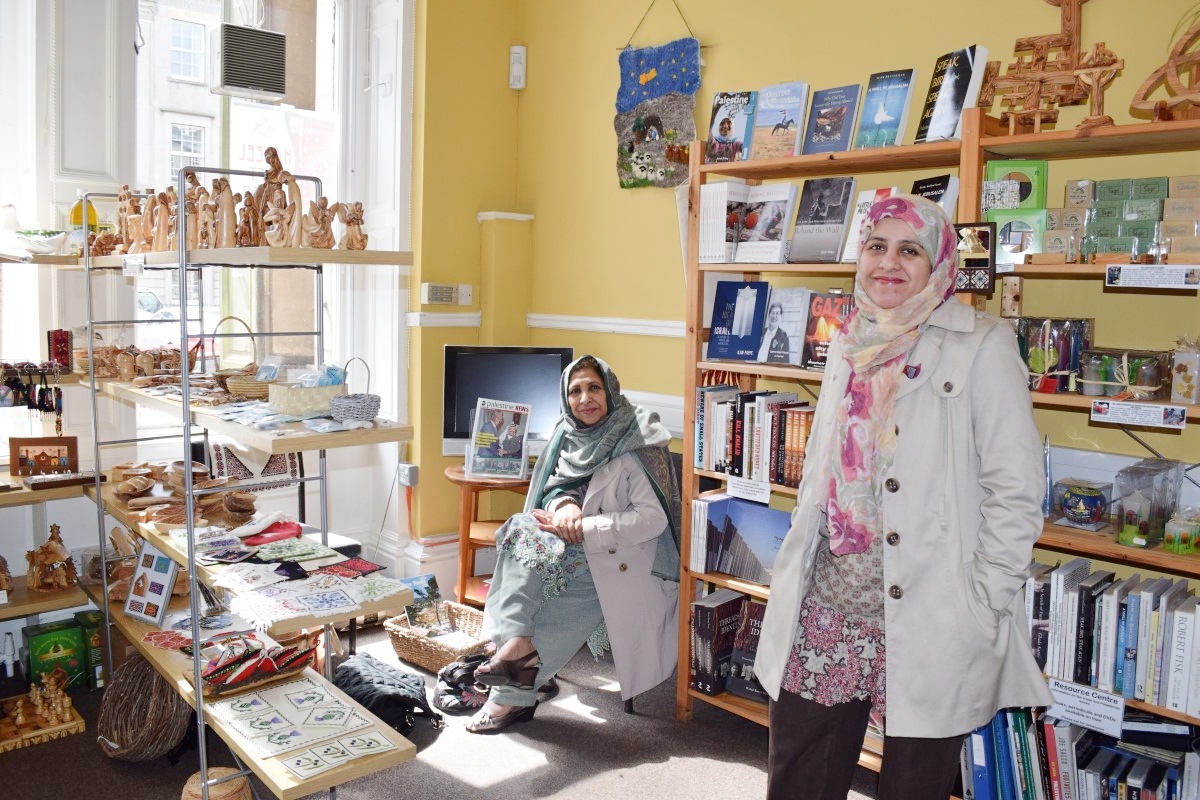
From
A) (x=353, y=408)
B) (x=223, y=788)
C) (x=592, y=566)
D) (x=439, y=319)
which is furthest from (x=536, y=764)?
(x=439, y=319)

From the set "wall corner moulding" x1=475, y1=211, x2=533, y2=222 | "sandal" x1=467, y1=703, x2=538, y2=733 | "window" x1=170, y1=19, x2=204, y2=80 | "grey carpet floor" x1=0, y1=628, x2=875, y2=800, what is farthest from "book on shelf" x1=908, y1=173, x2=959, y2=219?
"window" x1=170, y1=19, x2=204, y2=80

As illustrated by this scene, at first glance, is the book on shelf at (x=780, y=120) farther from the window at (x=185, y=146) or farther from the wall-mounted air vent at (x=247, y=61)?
the window at (x=185, y=146)

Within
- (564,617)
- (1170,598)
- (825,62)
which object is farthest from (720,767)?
(825,62)

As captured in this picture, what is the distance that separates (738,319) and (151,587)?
2.03 m

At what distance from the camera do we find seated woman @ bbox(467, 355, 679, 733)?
3.13m

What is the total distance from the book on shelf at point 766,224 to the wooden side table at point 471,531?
1340mm

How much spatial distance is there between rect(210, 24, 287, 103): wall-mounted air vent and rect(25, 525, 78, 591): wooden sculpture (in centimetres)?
166

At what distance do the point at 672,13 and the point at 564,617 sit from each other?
235 centimetres

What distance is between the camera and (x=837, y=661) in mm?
1853

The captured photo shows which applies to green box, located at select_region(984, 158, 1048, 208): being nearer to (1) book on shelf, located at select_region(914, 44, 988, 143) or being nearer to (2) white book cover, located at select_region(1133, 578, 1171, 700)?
(1) book on shelf, located at select_region(914, 44, 988, 143)

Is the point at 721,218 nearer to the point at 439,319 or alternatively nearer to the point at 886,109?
the point at 886,109

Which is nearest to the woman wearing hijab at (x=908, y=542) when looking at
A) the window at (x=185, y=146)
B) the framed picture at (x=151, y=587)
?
the framed picture at (x=151, y=587)

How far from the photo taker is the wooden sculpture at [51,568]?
3.25 m

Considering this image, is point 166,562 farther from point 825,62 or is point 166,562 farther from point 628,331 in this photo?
point 825,62
